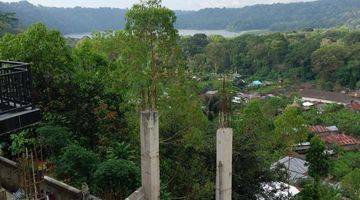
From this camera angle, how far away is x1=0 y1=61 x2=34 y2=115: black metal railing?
4.68 metres

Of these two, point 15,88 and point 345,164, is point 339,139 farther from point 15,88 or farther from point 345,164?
point 15,88

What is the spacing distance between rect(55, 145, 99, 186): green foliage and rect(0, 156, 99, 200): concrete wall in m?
0.53

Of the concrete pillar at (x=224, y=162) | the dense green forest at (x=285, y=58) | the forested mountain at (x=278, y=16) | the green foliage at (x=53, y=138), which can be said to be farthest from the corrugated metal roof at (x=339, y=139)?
the forested mountain at (x=278, y=16)

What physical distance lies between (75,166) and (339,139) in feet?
74.0

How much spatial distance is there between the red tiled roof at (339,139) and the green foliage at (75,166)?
21384mm

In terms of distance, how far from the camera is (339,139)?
86.0ft

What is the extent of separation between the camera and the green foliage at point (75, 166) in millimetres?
6887

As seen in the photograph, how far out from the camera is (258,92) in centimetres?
4394

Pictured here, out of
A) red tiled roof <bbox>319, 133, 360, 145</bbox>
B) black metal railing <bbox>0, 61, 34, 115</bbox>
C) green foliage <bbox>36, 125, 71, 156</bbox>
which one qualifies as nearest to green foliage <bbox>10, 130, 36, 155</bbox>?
green foliage <bbox>36, 125, 71, 156</bbox>

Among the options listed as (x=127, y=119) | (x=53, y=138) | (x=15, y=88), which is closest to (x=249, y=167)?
(x=127, y=119)

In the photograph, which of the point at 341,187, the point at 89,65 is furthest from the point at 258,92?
the point at 89,65

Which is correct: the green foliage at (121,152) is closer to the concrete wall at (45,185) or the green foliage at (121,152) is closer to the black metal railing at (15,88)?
the concrete wall at (45,185)

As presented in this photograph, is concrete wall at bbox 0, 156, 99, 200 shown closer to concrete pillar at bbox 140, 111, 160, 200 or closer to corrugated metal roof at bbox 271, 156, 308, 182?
concrete pillar at bbox 140, 111, 160, 200

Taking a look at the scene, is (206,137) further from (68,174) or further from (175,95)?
(68,174)
